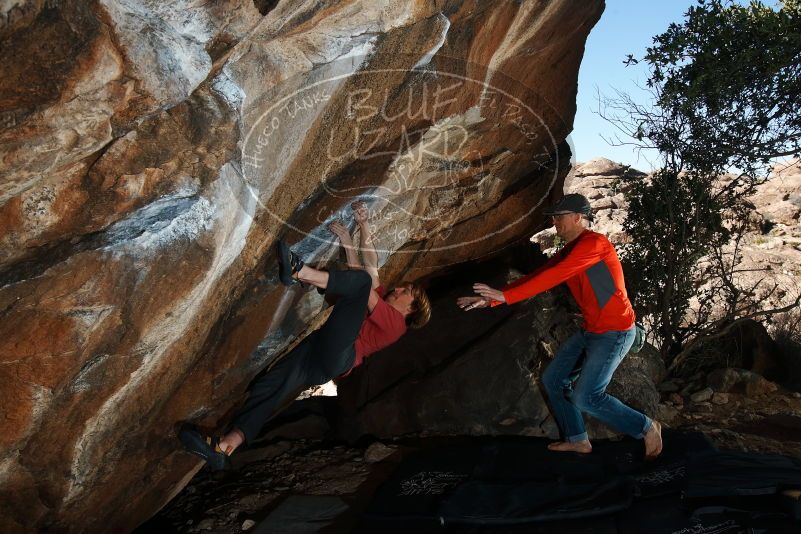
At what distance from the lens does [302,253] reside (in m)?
4.59

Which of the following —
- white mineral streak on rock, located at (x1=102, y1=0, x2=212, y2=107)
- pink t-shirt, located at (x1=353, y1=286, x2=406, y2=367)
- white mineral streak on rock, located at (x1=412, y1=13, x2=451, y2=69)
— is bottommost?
pink t-shirt, located at (x1=353, y1=286, x2=406, y2=367)

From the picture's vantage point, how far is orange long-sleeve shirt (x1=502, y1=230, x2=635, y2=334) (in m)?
4.07

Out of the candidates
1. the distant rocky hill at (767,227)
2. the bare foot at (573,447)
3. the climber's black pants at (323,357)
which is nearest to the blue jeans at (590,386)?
the bare foot at (573,447)

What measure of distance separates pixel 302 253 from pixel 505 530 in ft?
8.06

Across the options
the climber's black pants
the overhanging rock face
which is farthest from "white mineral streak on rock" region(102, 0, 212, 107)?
the climber's black pants

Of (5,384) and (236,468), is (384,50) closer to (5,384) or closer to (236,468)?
(5,384)

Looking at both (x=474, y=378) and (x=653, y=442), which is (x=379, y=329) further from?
(x=653, y=442)

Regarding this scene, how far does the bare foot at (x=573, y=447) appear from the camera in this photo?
4.65 metres

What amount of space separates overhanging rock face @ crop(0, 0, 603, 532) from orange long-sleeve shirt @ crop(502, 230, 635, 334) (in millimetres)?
1504

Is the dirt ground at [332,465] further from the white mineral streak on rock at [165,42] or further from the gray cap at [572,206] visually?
the white mineral streak on rock at [165,42]

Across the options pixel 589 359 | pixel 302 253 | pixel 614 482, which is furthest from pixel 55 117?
pixel 614 482

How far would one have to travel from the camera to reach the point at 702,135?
6.87m

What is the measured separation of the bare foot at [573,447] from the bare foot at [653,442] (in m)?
0.44

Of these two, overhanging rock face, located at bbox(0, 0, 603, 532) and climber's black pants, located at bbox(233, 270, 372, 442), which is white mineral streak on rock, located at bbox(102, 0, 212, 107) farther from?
climber's black pants, located at bbox(233, 270, 372, 442)
